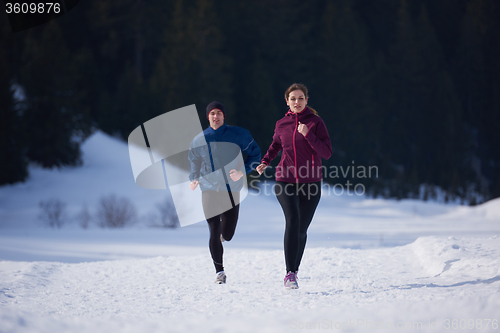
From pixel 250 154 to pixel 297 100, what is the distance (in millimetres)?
803

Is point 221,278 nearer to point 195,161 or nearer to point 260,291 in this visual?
point 260,291

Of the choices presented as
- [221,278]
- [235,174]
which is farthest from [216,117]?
[221,278]

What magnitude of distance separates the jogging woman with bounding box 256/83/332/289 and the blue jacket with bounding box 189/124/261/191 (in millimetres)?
512

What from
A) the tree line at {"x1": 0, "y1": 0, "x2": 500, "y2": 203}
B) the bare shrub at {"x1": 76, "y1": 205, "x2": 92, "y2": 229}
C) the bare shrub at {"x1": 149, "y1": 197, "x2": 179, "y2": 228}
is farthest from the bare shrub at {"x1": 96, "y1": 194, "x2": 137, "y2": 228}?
the tree line at {"x1": 0, "y1": 0, "x2": 500, "y2": 203}

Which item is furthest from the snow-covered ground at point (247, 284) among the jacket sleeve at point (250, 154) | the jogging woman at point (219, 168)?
the jacket sleeve at point (250, 154)

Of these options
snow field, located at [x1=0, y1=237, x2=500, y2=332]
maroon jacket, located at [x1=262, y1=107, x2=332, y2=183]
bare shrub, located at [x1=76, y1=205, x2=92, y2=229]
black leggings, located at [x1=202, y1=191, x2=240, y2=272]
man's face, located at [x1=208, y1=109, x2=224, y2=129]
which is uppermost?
man's face, located at [x1=208, y1=109, x2=224, y2=129]

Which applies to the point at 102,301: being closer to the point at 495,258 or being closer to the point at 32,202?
the point at 495,258

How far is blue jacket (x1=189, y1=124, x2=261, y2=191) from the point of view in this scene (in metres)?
5.22

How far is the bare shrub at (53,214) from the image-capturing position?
15000 mm

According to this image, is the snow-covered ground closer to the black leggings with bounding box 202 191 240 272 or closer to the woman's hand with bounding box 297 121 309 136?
the black leggings with bounding box 202 191 240 272

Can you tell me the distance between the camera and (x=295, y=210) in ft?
15.6

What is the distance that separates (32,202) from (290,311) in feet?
50.2

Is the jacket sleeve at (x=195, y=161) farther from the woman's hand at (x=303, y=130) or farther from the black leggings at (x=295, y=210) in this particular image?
the woman's hand at (x=303, y=130)

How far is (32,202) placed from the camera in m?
17.3
